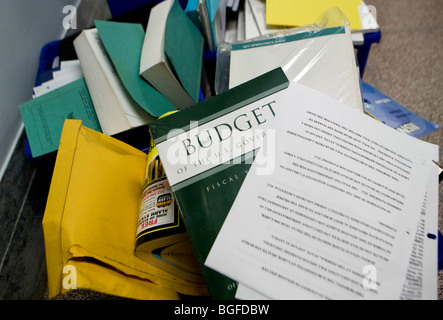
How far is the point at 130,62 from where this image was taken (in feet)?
2.25

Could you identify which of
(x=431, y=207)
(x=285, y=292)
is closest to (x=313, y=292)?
(x=285, y=292)

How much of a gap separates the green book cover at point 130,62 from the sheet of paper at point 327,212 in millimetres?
310

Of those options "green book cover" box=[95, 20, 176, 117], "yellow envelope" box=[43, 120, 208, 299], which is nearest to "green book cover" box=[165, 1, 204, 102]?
"green book cover" box=[95, 20, 176, 117]

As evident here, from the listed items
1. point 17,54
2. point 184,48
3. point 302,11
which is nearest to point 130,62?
point 184,48

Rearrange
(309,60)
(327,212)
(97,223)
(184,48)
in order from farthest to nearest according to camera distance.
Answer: (184,48), (309,60), (97,223), (327,212)

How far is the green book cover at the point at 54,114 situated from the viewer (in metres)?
0.69

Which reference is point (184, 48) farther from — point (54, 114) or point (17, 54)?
point (17, 54)

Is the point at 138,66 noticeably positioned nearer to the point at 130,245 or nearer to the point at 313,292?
the point at 130,245

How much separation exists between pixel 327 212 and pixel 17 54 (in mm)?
853

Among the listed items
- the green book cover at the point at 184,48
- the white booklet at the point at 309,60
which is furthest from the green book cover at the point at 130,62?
the white booklet at the point at 309,60

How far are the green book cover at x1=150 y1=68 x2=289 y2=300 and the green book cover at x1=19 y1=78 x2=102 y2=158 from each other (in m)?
0.33

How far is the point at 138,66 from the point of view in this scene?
0.69m

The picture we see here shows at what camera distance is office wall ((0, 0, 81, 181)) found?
747 mm

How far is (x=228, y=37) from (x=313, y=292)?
2.48 feet
